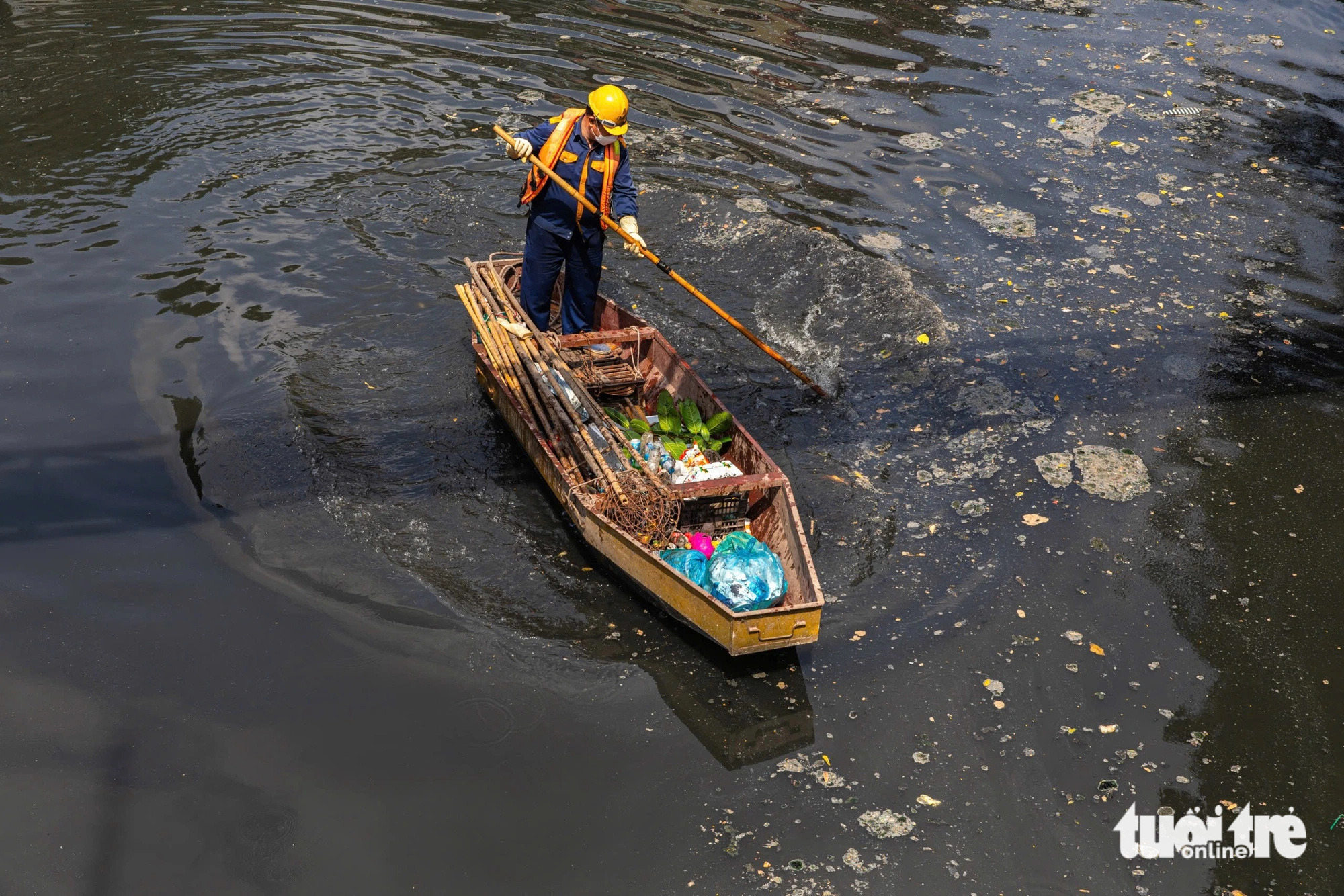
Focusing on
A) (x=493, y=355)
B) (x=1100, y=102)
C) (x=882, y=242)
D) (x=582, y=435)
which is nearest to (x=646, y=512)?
(x=582, y=435)

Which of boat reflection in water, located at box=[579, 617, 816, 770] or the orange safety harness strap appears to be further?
the orange safety harness strap

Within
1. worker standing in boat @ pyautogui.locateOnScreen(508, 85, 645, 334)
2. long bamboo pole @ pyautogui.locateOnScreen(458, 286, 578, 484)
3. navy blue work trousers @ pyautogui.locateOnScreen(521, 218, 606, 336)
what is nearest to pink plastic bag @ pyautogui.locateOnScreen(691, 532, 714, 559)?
long bamboo pole @ pyautogui.locateOnScreen(458, 286, 578, 484)

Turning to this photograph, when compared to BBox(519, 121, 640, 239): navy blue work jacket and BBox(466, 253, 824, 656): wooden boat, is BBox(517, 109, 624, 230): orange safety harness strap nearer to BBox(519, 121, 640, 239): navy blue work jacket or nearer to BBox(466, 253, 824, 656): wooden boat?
BBox(519, 121, 640, 239): navy blue work jacket

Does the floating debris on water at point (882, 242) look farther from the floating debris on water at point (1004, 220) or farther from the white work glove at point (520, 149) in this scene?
the white work glove at point (520, 149)

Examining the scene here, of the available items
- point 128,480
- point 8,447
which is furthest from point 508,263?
point 8,447

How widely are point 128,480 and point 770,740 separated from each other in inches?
211

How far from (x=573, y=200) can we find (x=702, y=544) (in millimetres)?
3056

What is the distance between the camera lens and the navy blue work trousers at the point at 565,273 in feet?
27.5

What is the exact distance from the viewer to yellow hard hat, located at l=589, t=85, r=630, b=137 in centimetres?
752

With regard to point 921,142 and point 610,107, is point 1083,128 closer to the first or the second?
point 921,142

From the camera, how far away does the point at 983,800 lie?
19.1 feet

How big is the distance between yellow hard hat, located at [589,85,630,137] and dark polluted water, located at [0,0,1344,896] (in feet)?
8.45

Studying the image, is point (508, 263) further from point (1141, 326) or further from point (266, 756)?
point (1141, 326)

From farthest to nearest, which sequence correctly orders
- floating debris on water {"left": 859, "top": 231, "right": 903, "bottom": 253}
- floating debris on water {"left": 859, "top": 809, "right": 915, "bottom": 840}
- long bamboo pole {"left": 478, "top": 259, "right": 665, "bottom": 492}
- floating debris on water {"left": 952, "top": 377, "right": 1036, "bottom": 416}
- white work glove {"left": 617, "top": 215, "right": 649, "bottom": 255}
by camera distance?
floating debris on water {"left": 859, "top": 231, "right": 903, "bottom": 253}, floating debris on water {"left": 952, "top": 377, "right": 1036, "bottom": 416}, white work glove {"left": 617, "top": 215, "right": 649, "bottom": 255}, long bamboo pole {"left": 478, "top": 259, "right": 665, "bottom": 492}, floating debris on water {"left": 859, "top": 809, "right": 915, "bottom": 840}
